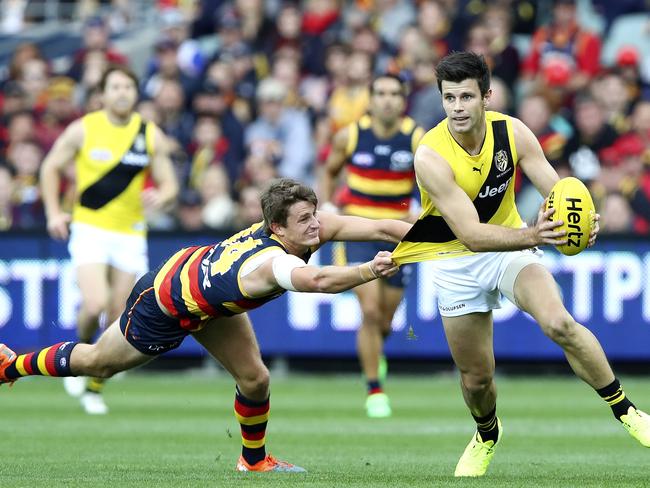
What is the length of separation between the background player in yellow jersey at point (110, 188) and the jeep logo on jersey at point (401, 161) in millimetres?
2043

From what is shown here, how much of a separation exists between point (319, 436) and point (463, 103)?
3.95 m

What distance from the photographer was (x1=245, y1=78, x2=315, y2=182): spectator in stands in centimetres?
1888

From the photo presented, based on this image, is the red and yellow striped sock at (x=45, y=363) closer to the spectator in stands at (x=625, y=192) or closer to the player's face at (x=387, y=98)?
the player's face at (x=387, y=98)

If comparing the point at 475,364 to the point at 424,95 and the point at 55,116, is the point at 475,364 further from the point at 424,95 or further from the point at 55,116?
the point at 55,116

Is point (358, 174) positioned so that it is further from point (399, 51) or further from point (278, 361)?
point (399, 51)

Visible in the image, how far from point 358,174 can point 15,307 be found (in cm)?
543

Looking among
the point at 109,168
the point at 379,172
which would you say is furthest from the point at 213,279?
the point at 379,172

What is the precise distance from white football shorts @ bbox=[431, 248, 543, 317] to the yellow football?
0.72 meters

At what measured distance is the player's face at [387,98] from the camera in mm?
13367

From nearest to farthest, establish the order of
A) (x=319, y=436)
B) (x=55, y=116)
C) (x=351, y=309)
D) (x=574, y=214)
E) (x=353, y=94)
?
(x=574, y=214)
(x=319, y=436)
(x=351, y=309)
(x=353, y=94)
(x=55, y=116)

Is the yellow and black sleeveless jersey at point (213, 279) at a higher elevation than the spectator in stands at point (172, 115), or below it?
higher

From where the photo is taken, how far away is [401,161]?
13531 mm

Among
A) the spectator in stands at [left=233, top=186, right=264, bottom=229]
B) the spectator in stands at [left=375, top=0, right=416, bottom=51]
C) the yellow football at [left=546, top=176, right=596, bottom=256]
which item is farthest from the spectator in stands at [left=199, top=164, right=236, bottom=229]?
the yellow football at [left=546, top=176, right=596, bottom=256]

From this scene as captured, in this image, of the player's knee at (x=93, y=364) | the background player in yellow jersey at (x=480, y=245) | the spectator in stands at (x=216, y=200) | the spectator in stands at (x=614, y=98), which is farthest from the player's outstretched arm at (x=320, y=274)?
the spectator in stands at (x=614, y=98)
